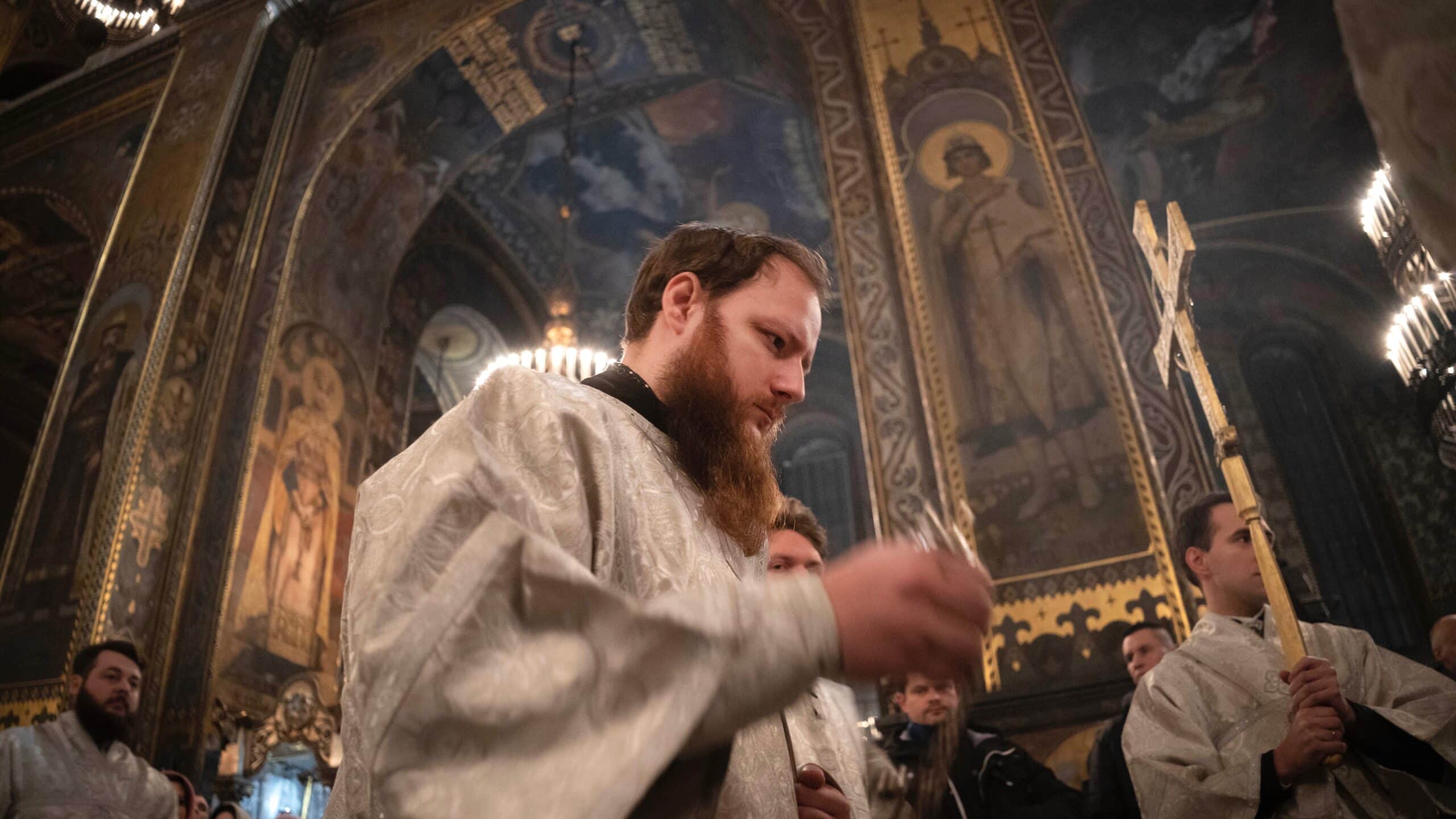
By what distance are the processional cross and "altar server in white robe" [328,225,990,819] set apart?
1374 mm

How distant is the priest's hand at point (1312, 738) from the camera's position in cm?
204

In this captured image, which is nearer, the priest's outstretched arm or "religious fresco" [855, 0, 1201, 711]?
the priest's outstretched arm

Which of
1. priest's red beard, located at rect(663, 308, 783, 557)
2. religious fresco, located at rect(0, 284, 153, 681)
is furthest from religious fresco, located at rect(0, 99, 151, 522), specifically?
priest's red beard, located at rect(663, 308, 783, 557)

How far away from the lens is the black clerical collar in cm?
146

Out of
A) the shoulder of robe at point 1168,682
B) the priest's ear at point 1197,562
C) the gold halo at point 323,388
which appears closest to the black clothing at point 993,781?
the shoulder of robe at point 1168,682

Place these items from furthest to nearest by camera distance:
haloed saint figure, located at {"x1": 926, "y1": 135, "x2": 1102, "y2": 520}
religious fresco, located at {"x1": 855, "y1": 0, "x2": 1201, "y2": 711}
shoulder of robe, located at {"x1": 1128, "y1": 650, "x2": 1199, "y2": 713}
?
haloed saint figure, located at {"x1": 926, "y1": 135, "x2": 1102, "y2": 520}, religious fresco, located at {"x1": 855, "y1": 0, "x2": 1201, "y2": 711}, shoulder of robe, located at {"x1": 1128, "y1": 650, "x2": 1199, "y2": 713}

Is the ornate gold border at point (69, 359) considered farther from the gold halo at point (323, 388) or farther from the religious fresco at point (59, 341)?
the gold halo at point (323, 388)

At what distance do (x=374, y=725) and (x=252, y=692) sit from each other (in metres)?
7.07

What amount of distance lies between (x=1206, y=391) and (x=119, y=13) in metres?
6.08

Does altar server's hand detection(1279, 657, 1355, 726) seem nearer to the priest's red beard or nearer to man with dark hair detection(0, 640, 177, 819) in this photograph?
the priest's red beard

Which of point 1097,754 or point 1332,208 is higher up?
point 1332,208

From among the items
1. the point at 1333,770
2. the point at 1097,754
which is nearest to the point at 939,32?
the point at 1097,754

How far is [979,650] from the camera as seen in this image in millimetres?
937

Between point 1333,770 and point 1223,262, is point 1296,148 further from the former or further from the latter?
point 1333,770
